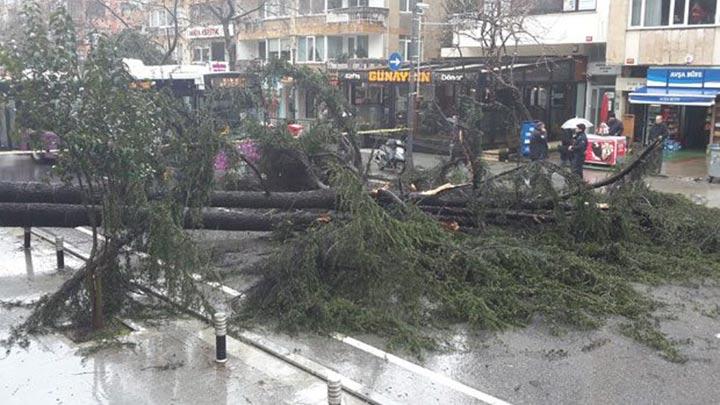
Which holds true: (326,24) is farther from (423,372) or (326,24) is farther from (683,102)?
(423,372)

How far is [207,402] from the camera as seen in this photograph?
7.23m

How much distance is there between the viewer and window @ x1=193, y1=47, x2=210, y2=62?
52.8m

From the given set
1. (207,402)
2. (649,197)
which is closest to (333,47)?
(649,197)

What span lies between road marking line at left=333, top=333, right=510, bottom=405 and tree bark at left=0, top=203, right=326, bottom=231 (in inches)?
141

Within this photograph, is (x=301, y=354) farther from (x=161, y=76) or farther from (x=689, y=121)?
(x=689, y=121)

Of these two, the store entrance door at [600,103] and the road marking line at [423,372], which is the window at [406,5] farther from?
the road marking line at [423,372]

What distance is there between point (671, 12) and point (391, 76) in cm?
989

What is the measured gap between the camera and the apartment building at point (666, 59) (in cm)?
2409

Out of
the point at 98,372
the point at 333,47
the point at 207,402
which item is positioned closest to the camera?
the point at 207,402

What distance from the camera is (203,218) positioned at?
1220cm

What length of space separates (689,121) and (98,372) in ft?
84.6

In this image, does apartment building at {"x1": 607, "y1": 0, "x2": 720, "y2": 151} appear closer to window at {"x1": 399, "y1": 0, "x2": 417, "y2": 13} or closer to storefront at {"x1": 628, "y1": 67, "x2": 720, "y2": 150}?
storefront at {"x1": 628, "y1": 67, "x2": 720, "y2": 150}

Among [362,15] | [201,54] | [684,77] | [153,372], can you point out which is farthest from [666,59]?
[201,54]

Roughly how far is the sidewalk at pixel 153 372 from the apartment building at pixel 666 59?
20134 millimetres
